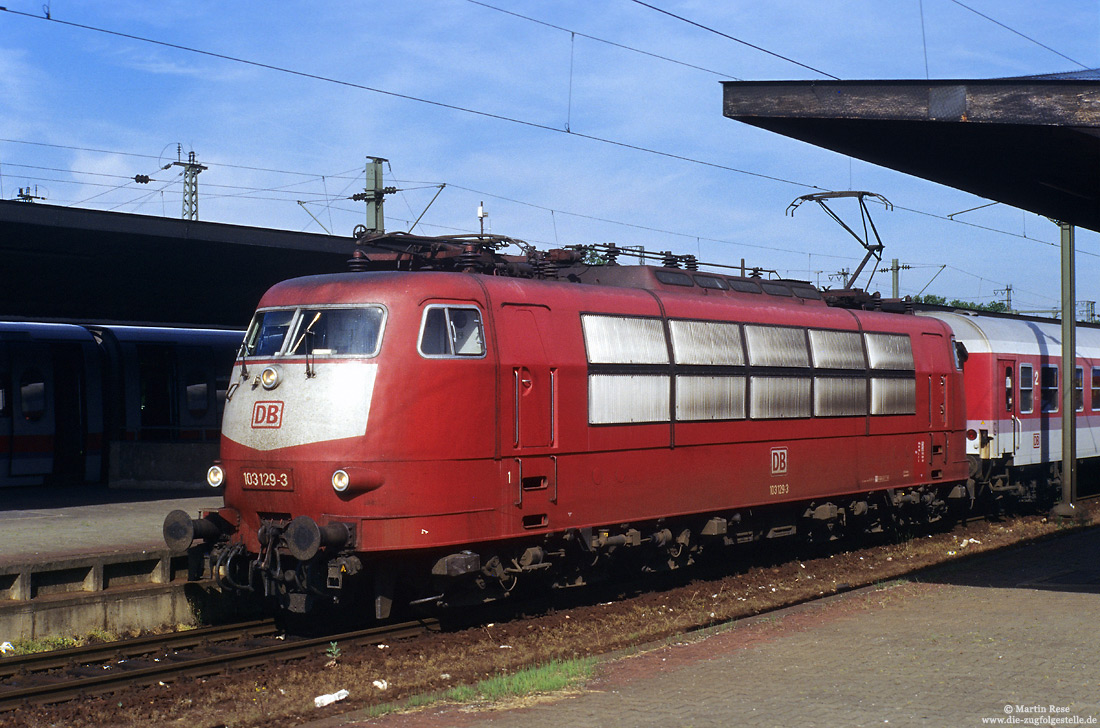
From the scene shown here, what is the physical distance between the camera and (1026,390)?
21297 millimetres

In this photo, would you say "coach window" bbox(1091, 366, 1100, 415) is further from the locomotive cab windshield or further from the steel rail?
the steel rail

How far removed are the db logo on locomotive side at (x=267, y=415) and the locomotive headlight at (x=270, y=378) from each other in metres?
0.16

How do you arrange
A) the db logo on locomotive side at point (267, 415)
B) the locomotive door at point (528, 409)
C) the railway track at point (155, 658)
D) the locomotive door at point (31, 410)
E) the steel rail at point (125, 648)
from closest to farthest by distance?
the railway track at point (155, 658)
the steel rail at point (125, 648)
the db logo on locomotive side at point (267, 415)
the locomotive door at point (528, 409)
the locomotive door at point (31, 410)

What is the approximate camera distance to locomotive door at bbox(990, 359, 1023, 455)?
20.2 meters

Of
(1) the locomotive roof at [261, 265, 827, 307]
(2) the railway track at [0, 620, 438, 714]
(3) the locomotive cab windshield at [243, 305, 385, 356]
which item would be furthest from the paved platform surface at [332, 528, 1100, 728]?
(1) the locomotive roof at [261, 265, 827, 307]

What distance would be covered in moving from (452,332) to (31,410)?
14.5 meters

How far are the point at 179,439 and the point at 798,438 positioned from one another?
15143mm

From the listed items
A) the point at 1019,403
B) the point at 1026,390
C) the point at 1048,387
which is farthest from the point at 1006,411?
the point at 1048,387

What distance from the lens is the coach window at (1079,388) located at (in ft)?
75.2

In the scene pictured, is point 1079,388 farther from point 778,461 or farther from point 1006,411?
point 778,461

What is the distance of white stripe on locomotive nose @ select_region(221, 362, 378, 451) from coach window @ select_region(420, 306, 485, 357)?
2.02 feet

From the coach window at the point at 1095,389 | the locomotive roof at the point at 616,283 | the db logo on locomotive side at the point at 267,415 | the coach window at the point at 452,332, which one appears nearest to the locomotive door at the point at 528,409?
the coach window at the point at 452,332

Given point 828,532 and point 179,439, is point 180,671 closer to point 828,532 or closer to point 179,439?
point 828,532

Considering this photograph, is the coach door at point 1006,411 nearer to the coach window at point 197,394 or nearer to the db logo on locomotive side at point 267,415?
the db logo on locomotive side at point 267,415
